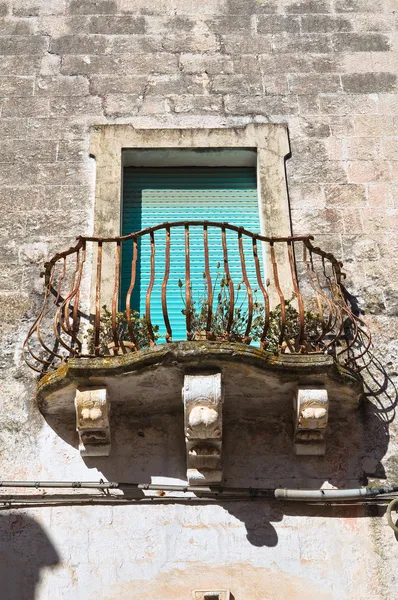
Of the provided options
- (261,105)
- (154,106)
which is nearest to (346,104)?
(261,105)

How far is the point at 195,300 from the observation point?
7.22 meters

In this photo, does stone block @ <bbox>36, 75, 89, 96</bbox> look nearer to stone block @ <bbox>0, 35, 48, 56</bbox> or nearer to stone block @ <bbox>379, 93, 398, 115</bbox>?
stone block @ <bbox>0, 35, 48, 56</bbox>

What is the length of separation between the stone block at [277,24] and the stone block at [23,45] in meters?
2.06

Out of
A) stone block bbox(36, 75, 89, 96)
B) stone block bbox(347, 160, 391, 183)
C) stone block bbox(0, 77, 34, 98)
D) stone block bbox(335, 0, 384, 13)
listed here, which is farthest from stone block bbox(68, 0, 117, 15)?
stone block bbox(347, 160, 391, 183)

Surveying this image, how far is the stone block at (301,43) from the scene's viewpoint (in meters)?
8.61

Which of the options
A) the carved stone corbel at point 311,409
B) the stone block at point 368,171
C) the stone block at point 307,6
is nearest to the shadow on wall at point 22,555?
the carved stone corbel at point 311,409

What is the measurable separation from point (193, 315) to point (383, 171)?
241cm

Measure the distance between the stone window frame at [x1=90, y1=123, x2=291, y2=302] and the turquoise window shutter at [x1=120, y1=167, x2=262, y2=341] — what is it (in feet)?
0.71

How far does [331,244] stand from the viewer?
7348 mm

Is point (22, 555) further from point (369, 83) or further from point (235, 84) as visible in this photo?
point (369, 83)

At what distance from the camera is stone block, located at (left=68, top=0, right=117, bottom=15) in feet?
28.9

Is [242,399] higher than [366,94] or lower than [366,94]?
lower

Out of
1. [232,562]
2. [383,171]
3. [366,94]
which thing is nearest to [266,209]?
[383,171]

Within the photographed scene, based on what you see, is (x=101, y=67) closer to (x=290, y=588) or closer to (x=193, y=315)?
(x=193, y=315)
